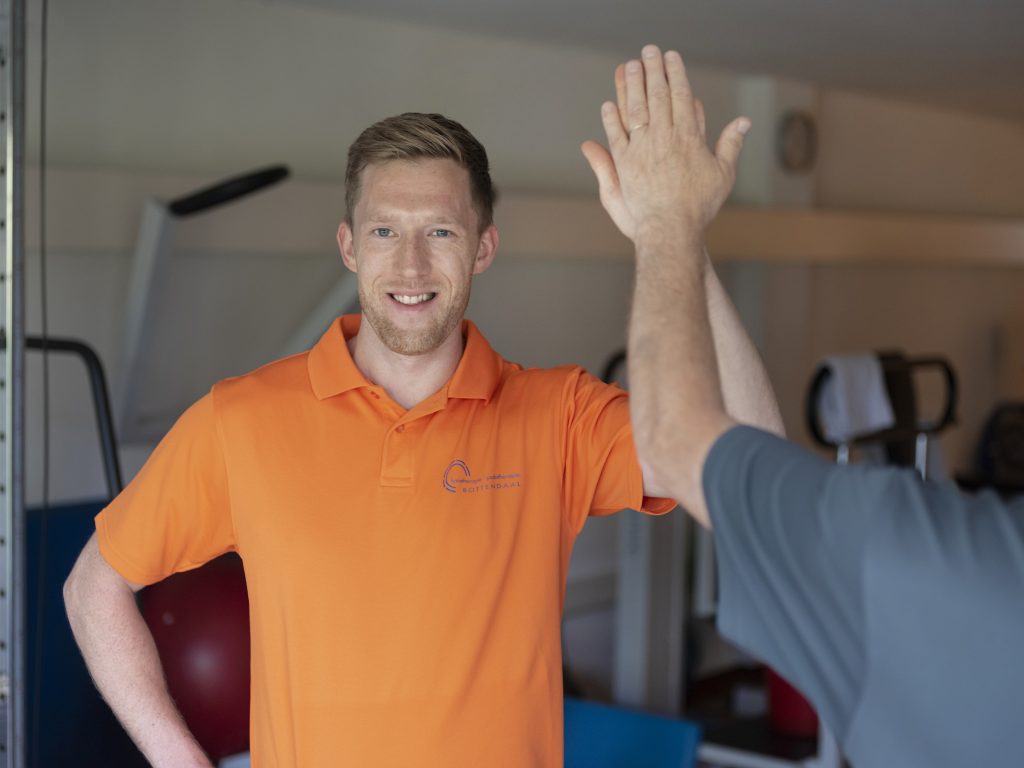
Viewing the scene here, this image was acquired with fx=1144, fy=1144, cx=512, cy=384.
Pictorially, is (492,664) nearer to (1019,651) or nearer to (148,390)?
(1019,651)

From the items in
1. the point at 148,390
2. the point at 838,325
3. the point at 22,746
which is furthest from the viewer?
the point at 838,325

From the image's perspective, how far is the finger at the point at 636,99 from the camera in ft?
3.63

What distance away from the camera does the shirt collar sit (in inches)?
59.0

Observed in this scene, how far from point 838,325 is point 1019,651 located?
14.7 feet

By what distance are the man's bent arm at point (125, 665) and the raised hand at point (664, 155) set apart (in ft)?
2.75

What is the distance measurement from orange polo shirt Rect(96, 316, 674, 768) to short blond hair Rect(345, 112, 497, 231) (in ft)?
0.77

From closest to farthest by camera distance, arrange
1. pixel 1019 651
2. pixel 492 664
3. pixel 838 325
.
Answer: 1. pixel 1019 651
2. pixel 492 664
3. pixel 838 325

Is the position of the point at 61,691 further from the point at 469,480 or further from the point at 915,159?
the point at 915,159

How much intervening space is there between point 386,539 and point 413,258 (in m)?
0.36

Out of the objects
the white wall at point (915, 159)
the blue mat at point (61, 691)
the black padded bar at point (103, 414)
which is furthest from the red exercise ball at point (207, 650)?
the white wall at point (915, 159)

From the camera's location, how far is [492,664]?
1.41m

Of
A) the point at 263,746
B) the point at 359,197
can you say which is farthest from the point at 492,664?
the point at 359,197

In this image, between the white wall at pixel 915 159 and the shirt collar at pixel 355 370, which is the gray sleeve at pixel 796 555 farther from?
the white wall at pixel 915 159

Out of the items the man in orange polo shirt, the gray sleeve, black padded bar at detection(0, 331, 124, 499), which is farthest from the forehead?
black padded bar at detection(0, 331, 124, 499)
